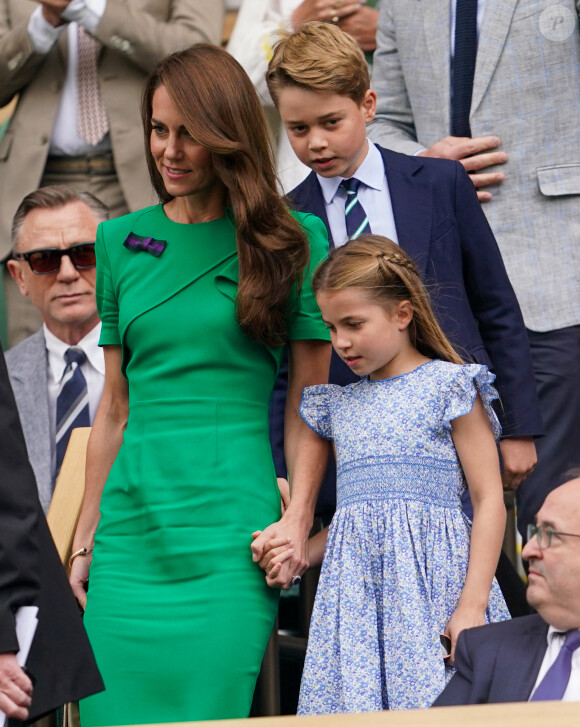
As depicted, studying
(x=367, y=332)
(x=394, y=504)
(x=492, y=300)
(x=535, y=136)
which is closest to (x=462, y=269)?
(x=492, y=300)

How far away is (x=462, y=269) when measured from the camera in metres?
3.75

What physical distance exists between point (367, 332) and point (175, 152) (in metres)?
0.58

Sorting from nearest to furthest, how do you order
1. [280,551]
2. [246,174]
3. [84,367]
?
1. [280,551]
2. [246,174]
3. [84,367]

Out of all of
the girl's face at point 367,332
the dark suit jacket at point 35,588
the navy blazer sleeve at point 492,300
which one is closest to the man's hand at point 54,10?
the navy blazer sleeve at point 492,300

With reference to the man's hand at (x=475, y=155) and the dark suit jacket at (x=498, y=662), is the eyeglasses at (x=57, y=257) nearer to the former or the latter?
the man's hand at (x=475, y=155)

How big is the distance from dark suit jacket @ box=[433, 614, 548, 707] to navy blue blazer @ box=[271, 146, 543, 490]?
0.90m

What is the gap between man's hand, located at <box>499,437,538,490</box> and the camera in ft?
11.9

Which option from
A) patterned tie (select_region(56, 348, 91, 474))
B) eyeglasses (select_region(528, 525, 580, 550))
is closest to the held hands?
eyeglasses (select_region(528, 525, 580, 550))

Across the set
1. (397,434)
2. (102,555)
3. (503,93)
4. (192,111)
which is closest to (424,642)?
(397,434)

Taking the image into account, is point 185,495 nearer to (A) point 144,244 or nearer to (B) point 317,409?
(B) point 317,409

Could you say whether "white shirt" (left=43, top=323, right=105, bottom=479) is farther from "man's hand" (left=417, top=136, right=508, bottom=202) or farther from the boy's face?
the boy's face

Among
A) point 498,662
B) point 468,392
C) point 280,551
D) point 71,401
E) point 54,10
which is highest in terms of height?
point 54,10

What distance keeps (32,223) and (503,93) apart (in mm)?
1913

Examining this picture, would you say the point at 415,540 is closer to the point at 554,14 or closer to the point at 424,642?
the point at 424,642
